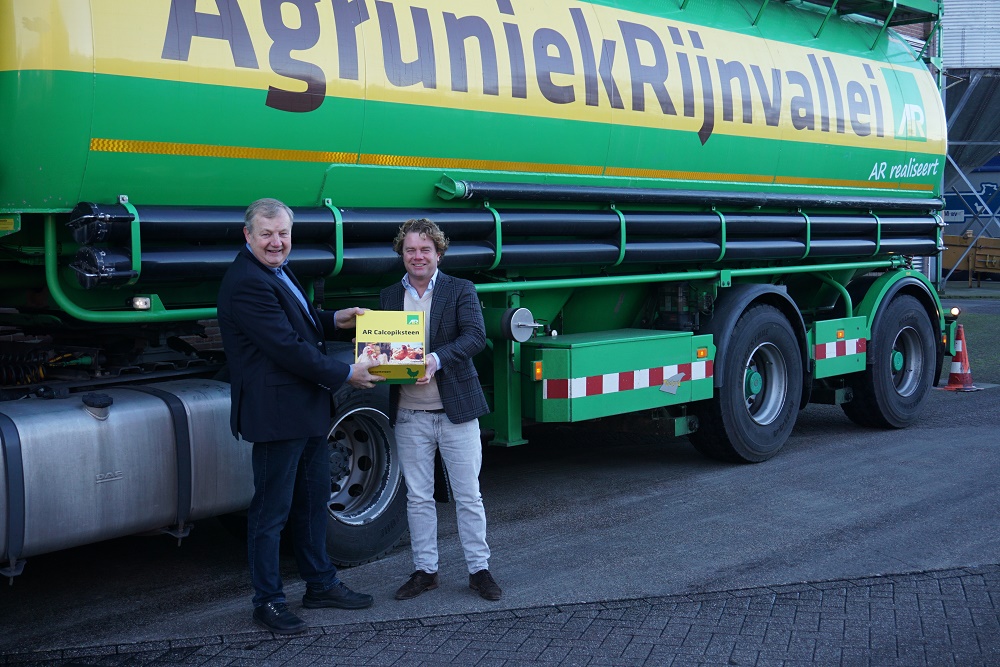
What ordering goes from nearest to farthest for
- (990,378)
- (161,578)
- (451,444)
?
(451,444), (161,578), (990,378)

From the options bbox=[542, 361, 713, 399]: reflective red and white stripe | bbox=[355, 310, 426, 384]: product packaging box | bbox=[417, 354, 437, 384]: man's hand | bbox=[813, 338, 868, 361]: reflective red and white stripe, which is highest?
bbox=[355, 310, 426, 384]: product packaging box

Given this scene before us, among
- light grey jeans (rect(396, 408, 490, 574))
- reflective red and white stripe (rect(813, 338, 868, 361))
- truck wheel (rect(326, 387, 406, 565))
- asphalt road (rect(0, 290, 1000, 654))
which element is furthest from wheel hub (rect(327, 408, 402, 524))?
reflective red and white stripe (rect(813, 338, 868, 361))

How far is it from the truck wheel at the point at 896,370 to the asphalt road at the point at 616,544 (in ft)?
2.64

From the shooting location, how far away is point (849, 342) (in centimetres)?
904

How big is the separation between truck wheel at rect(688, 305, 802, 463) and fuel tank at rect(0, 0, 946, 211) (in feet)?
3.34

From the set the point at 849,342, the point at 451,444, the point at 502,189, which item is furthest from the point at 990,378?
→ the point at 451,444

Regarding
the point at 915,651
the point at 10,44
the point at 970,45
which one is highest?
the point at 970,45

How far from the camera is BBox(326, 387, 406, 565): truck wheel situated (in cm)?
557

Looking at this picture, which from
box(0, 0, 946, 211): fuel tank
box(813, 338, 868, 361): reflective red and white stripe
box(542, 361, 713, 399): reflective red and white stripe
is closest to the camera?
box(0, 0, 946, 211): fuel tank

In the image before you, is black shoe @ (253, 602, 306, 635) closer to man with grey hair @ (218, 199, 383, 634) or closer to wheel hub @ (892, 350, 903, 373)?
man with grey hair @ (218, 199, 383, 634)

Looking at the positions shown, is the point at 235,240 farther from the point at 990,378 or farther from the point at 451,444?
the point at 990,378

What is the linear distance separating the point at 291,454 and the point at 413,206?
1742mm

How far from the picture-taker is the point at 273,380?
4520mm

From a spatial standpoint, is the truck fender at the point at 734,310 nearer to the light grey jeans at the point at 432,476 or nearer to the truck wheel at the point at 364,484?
the truck wheel at the point at 364,484
